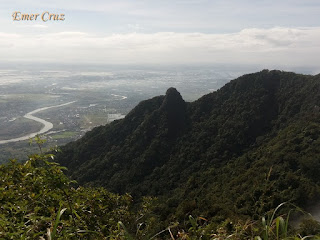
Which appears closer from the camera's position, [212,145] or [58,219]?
[58,219]

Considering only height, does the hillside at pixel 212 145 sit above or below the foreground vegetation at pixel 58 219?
below

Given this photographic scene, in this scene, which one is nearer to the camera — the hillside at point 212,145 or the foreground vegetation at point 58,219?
the foreground vegetation at point 58,219

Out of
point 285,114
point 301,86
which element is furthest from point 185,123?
point 301,86

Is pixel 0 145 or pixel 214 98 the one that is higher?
pixel 214 98

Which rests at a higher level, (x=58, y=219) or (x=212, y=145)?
(x=58, y=219)

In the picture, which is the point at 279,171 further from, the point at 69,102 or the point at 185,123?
the point at 69,102

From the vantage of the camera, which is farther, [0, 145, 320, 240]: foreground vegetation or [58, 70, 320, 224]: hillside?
[58, 70, 320, 224]: hillside

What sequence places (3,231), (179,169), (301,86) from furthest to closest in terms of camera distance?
(301,86)
(179,169)
(3,231)

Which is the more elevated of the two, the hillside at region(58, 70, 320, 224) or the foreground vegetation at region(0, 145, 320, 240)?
the foreground vegetation at region(0, 145, 320, 240)
